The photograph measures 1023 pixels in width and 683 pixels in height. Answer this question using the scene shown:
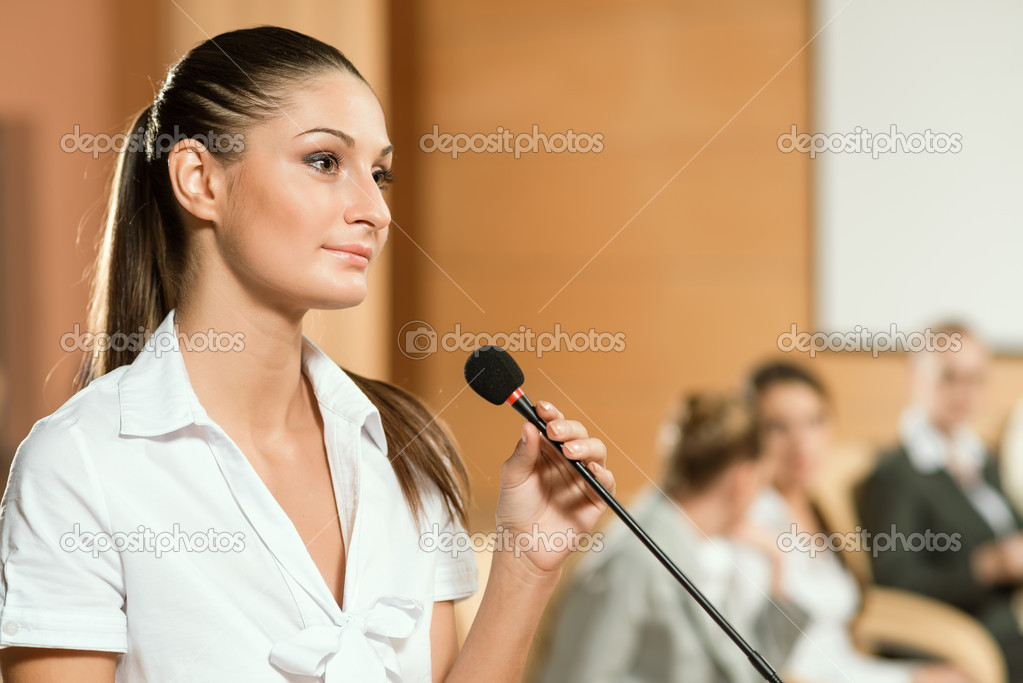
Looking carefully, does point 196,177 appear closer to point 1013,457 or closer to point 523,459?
point 523,459

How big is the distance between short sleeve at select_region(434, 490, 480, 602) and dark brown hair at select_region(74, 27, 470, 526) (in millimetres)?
12

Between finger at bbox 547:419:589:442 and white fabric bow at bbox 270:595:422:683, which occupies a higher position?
finger at bbox 547:419:589:442

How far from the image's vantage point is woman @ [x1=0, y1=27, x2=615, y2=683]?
650 mm

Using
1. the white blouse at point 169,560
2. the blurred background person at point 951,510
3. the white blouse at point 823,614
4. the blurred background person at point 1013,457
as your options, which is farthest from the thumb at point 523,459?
the blurred background person at point 1013,457

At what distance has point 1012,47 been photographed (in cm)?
270

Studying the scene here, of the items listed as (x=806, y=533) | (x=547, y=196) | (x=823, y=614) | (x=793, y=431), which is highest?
(x=547, y=196)

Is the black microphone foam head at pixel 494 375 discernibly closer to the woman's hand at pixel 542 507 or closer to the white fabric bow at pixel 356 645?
the woman's hand at pixel 542 507

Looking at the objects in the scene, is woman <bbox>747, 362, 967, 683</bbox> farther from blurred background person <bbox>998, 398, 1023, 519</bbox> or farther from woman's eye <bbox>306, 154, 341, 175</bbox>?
woman's eye <bbox>306, 154, 341, 175</bbox>

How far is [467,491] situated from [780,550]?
1.44 metres

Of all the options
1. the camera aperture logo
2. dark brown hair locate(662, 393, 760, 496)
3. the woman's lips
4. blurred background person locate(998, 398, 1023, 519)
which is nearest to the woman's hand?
the woman's lips

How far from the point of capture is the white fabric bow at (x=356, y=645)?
2.18ft

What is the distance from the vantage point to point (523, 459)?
75 cm

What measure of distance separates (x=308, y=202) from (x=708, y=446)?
1380 millimetres

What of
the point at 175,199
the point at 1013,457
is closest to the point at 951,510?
the point at 1013,457
